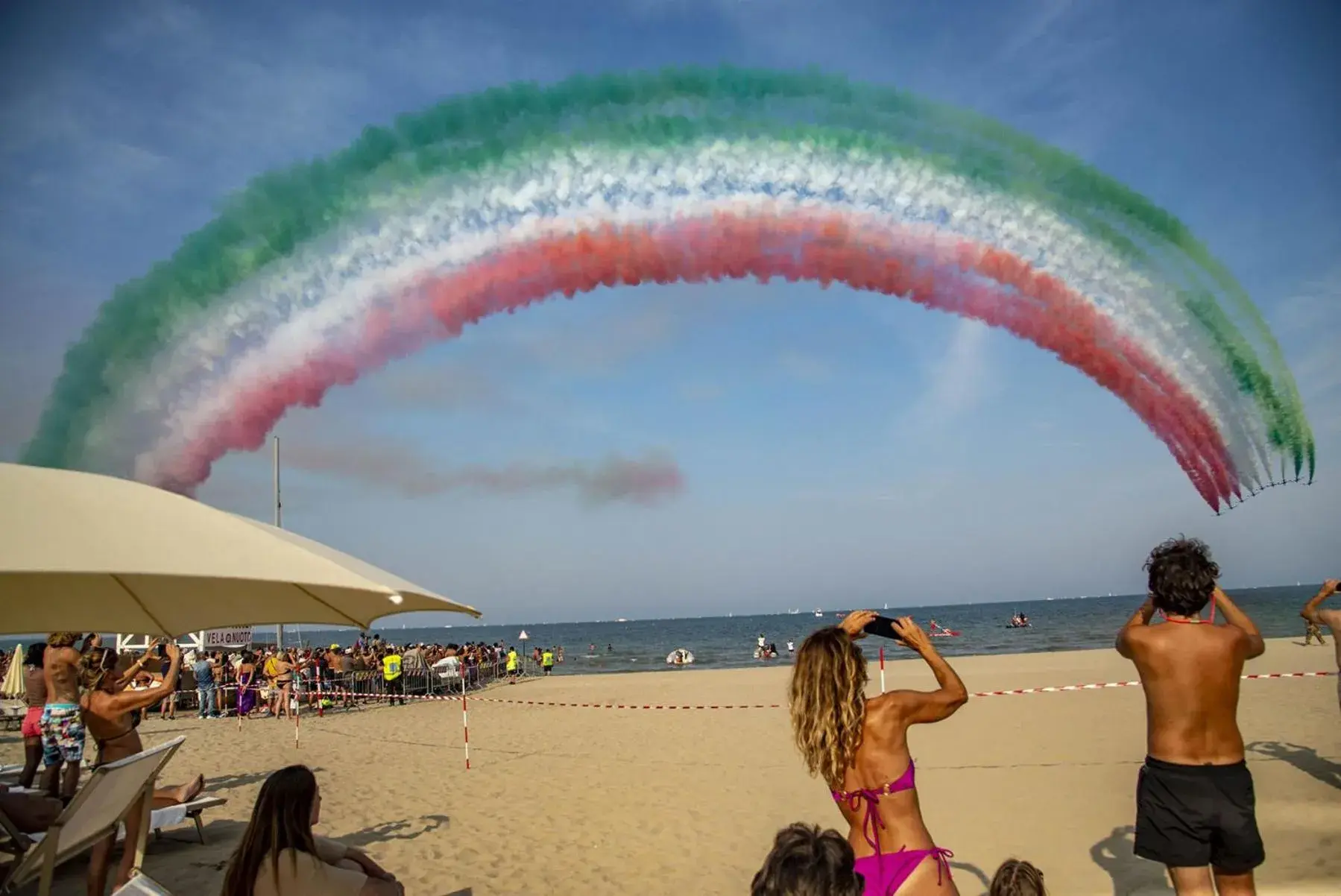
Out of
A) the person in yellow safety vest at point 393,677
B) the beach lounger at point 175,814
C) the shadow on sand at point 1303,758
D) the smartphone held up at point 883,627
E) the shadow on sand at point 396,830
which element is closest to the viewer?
the smartphone held up at point 883,627

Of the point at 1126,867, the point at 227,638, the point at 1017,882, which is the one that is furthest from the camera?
the point at 227,638

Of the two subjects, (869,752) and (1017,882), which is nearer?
(869,752)

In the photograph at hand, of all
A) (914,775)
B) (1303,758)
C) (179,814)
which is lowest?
(1303,758)

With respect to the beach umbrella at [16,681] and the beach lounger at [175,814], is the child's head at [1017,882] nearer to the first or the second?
the beach lounger at [175,814]

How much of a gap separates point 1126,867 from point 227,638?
25468mm

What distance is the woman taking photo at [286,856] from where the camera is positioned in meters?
3.19

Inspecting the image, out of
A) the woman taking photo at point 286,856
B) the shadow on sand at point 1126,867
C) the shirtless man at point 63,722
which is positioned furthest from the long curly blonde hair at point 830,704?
the shirtless man at point 63,722

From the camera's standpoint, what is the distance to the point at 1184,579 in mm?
3471

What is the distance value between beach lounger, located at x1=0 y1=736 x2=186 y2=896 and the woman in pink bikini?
3657mm

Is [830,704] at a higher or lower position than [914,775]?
higher

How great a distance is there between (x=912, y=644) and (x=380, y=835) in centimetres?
617

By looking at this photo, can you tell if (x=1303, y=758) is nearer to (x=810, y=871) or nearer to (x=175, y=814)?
(x=810, y=871)

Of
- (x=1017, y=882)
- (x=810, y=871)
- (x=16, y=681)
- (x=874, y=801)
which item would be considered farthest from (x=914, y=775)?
(x=16, y=681)

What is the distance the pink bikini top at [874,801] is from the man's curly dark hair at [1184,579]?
4.50 ft
